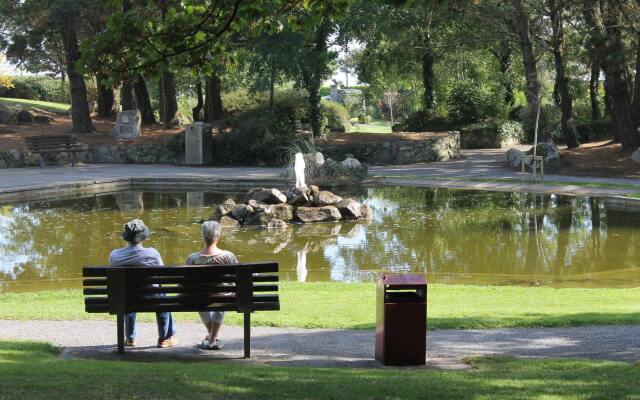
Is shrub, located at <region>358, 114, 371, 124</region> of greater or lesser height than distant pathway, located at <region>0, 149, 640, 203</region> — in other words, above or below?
above

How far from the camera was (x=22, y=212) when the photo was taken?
Answer: 2225cm

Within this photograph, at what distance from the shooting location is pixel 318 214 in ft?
68.6

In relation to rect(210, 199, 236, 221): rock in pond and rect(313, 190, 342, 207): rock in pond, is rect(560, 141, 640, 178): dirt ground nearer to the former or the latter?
rect(313, 190, 342, 207): rock in pond

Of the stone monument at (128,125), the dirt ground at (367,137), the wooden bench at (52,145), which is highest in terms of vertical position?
the stone monument at (128,125)

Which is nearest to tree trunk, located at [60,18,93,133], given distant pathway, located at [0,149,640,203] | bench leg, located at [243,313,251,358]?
distant pathway, located at [0,149,640,203]

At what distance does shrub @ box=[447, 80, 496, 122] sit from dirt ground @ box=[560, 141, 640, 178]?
9977 mm

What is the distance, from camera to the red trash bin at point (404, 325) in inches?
292

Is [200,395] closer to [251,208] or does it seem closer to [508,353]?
[508,353]

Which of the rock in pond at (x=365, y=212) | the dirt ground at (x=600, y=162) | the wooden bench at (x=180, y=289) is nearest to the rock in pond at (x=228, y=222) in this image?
the rock in pond at (x=365, y=212)

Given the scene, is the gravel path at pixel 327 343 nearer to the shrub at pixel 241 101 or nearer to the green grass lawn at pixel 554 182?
the green grass lawn at pixel 554 182

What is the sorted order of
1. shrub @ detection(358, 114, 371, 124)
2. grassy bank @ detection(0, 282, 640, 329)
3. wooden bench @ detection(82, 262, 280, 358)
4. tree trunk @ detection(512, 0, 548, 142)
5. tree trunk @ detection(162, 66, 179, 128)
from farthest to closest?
1. shrub @ detection(358, 114, 371, 124)
2. tree trunk @ detection(162, 66, 179, 128)
3. tree trunk @ detection(512, 0, 548, 142)
4. grassy bank @ detection(0, 282, 640, 329)
5. wooden bench @ detection(82, 262, 280, 358)

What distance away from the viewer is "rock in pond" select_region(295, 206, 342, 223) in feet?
68.2

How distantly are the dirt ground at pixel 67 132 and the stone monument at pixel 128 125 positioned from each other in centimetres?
37

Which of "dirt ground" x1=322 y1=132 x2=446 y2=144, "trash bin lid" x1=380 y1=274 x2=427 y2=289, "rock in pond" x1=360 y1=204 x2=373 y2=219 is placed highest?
"dirt ground" x1=322 y1=132 x2=446 y2=144
